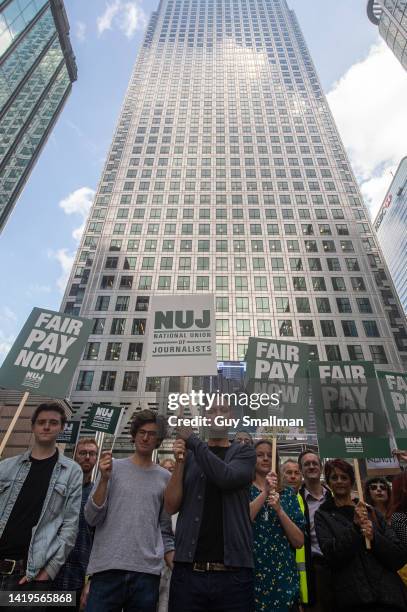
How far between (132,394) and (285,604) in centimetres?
3068

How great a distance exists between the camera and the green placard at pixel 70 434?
14.1m

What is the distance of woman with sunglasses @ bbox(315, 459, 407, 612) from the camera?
332 centimetres

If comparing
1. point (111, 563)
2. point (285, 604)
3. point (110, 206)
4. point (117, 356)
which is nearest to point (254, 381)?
point (285, 604)

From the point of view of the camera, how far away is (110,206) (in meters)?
46.1

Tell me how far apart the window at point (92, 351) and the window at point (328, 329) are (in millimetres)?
23125

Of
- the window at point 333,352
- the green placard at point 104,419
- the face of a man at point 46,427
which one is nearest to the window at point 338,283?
the window at point 333,352

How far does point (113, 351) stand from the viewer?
35.4 m

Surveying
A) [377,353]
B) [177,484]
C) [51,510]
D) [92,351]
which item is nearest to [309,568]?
[177,484]

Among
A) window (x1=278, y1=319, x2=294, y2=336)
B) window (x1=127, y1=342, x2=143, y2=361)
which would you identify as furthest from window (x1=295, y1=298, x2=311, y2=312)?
window (x1=127, y1=342, x2=143, y2=361)

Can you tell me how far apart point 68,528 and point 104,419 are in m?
11.2

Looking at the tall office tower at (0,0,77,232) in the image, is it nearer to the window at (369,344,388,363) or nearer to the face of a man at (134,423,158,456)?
the face of a man at (134,423,158,456)

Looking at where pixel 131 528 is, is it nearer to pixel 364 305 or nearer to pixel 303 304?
pixel 303 304

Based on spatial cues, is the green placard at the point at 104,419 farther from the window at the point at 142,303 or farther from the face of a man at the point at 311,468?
the window at the point at 142,303

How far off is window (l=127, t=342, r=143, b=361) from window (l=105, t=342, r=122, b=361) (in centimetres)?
109
